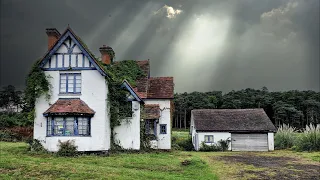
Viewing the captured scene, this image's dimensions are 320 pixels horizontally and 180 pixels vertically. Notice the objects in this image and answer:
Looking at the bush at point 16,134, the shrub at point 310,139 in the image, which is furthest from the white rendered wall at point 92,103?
the shrub at point 310,139

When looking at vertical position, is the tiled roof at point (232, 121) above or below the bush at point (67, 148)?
above

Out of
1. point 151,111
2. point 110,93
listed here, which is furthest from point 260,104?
point 110,93

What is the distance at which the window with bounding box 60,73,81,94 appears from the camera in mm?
23859

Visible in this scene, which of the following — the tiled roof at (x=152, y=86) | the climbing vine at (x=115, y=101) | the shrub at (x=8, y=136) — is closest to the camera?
the climbing vine at (x=115, y=101)

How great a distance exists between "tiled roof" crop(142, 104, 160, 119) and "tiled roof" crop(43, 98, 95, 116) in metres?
6.77

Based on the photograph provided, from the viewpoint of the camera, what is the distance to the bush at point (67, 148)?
71.6 ft

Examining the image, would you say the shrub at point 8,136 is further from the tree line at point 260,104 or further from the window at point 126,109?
the tree line at point 260,104

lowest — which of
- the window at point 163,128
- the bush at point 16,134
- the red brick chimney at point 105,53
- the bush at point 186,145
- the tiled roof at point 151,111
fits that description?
the bush at point 186,145

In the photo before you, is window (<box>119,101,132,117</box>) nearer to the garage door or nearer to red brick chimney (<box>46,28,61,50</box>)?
red brick chimney (<box>46,28,61,50</box>)

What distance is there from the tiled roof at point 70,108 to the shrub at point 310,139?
2065cm

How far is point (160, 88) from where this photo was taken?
106ft

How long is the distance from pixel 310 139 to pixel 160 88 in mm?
15334

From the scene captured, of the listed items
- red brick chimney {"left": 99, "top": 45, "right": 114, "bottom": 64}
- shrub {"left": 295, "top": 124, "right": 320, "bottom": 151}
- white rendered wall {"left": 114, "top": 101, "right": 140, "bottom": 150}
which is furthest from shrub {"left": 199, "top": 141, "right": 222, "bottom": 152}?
red brick chimney {"left": 99, "top": 45, "right": 114, "bottom": 64}

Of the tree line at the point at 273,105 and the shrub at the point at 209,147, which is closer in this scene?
the shrub at the point at 209,147
